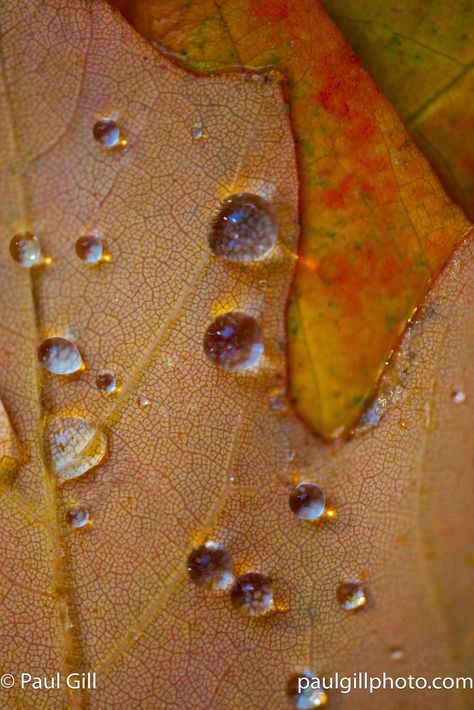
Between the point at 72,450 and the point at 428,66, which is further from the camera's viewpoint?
the point at 428,66

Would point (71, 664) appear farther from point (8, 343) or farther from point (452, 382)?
point (452, 382)

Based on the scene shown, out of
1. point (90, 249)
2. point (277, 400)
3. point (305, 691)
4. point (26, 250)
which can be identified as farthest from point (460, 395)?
point (26, 250)

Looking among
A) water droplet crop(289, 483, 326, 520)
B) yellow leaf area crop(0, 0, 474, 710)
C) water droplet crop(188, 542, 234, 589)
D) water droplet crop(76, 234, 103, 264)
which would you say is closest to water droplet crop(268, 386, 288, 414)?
yellow leaf area crop(0, 0, 474, 710)

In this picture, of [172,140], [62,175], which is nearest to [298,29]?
[172,140]

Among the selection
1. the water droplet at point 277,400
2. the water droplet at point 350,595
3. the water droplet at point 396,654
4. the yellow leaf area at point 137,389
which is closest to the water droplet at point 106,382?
the yellow leaf area at point 137,389

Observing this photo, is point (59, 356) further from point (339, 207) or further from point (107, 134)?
point (339, 207)

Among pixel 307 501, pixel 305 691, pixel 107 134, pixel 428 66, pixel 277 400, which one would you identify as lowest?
pixel 305 691

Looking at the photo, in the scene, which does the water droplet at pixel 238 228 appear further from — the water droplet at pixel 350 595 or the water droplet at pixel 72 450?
the water droplet at pixel 350 595

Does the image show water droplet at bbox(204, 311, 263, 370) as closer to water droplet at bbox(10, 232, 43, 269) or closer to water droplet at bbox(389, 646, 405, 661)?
water droplet at bbox(10, 232, 43, 269)
